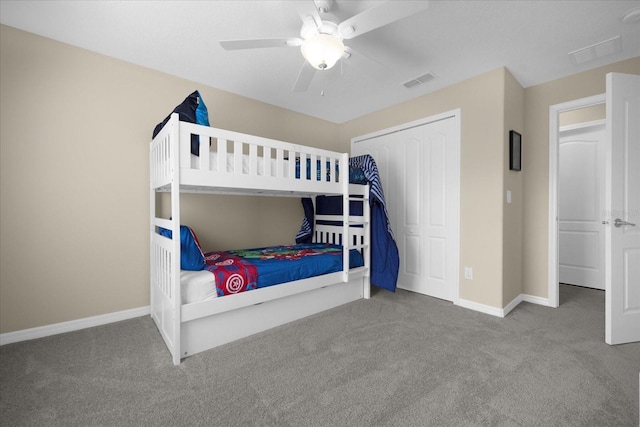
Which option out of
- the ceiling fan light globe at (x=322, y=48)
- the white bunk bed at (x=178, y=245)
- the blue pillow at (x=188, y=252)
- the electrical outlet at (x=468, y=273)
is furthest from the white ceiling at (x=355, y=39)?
the electrical outlet at (x=468, y=273)

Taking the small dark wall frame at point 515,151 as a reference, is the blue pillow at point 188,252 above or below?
below

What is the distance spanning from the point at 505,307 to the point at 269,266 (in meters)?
2.19

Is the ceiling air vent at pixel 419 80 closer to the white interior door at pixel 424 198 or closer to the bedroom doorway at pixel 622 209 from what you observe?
the white interior door at pixel 424 198

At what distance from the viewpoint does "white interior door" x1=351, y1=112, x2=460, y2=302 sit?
9.68ft

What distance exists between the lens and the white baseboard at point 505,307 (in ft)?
8.27

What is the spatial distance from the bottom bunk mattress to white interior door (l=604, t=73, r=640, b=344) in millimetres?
1940

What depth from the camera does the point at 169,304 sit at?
73.3 inches

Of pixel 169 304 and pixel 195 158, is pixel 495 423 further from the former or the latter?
pixel 195 158

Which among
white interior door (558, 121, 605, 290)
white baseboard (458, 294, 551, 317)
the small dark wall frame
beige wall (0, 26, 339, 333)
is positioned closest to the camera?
beige wall (0, 26, 339, 333)

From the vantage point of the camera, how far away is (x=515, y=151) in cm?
270

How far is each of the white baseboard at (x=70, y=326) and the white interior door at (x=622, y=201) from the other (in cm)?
377

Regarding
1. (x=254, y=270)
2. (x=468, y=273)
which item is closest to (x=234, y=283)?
(x=254, y=270)

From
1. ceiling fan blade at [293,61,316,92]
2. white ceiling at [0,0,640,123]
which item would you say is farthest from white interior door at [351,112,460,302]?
ceiling fan blade at [293,61,316,92]

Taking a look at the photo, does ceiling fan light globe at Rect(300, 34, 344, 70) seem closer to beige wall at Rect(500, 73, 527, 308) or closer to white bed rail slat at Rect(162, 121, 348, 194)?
white bed rail slat at Rect(162, 121, 348, 194)
